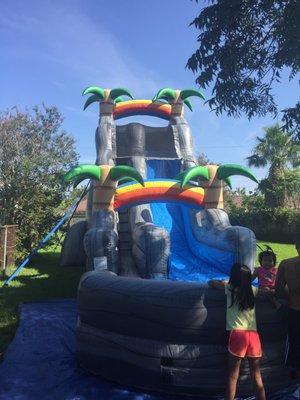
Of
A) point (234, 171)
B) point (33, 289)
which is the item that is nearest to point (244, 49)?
point (234, 171)

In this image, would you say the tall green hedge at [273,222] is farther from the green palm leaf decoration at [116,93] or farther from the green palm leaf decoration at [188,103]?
the green palm leaf decoration at [116,93]

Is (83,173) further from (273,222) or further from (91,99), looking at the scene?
(273,222)

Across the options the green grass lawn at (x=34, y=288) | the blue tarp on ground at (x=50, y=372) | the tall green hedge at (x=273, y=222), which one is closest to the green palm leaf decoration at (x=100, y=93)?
the green grass lawn at (x=34, y=288)

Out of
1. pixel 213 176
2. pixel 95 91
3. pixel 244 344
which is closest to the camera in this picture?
pixel 244 344

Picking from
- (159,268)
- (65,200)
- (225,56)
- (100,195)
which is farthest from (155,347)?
(65,200)

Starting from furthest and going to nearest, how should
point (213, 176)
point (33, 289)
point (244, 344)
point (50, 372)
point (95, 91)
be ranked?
point (95, 91)
point (33, 289)
point (213, 176)
point (50, 372)
point (244, 344)

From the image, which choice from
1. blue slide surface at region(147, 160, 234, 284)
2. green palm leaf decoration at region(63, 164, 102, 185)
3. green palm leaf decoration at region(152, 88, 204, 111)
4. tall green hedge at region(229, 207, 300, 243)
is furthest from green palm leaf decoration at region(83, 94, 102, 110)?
tall green hedge at region(229, 207, 300, 243)

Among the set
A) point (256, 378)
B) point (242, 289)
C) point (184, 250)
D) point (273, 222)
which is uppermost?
point (273, 222)

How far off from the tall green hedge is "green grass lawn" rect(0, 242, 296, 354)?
1194 cm

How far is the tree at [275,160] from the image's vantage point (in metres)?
21.1

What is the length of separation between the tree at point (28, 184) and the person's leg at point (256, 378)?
9.60 metres

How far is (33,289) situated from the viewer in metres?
8.48

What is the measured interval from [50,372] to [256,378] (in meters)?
2.12

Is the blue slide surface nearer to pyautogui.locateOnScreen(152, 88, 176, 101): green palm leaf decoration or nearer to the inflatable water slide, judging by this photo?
the inflatable water slide
